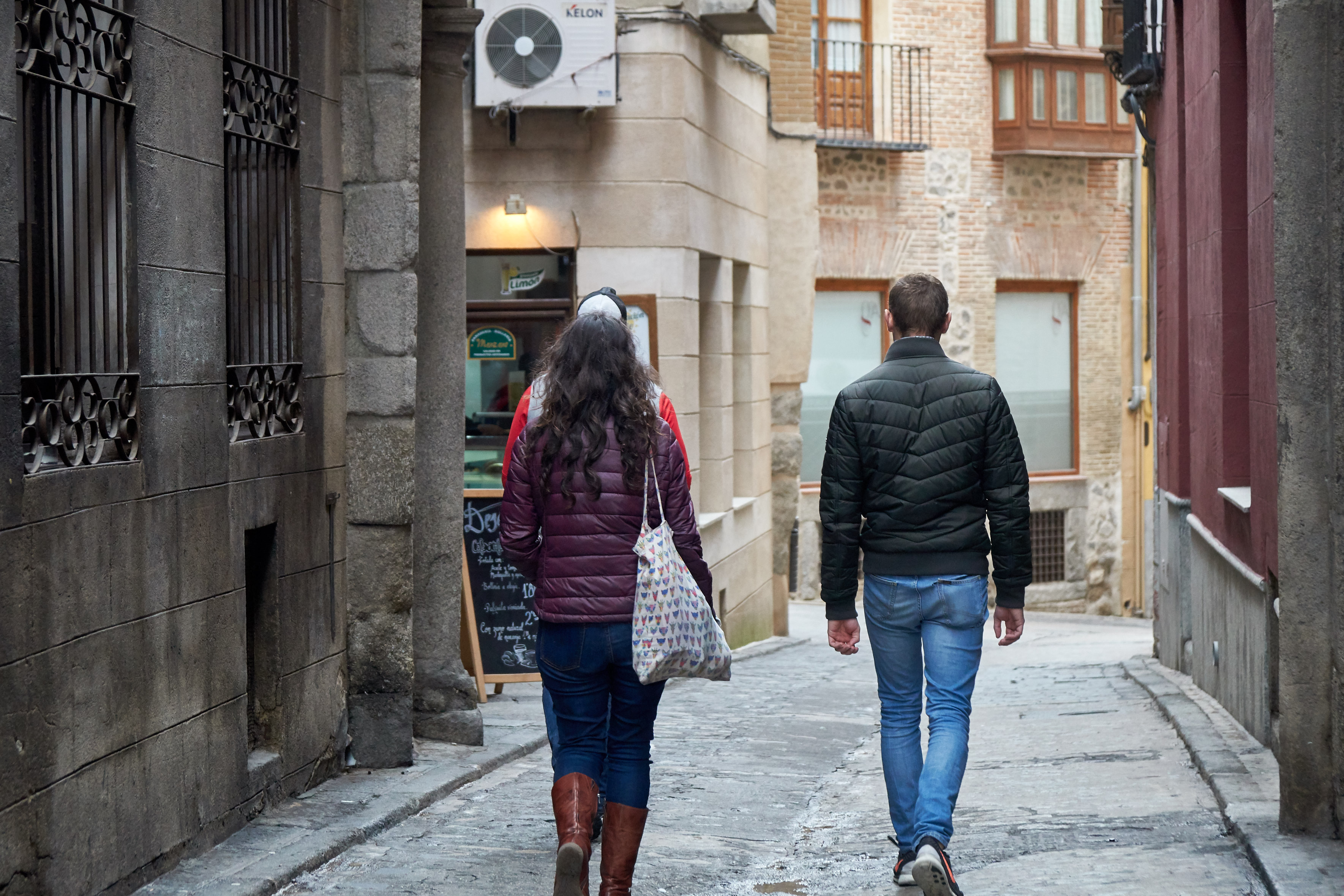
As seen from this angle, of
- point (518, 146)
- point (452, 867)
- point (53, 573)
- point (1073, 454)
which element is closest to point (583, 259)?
point (518, 146)

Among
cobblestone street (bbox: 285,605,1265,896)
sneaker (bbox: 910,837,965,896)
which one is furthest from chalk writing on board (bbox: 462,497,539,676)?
sneaker (bbox: 910,837,965,896)

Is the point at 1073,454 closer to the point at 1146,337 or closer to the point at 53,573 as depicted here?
the point at 1146,337

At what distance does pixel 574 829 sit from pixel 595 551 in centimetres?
80

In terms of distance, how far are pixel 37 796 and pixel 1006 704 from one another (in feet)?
22.6

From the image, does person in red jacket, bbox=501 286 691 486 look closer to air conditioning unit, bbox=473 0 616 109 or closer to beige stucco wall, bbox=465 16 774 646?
beige stucco wall, bbox=465 16 774 646

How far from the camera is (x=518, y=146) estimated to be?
1224 cm

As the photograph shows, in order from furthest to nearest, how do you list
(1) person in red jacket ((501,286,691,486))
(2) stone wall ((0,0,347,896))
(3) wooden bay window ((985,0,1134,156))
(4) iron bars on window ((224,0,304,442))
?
1. (3) wooden bay window ((985,0,1134,156))
2. (4) iron bars on window ((224,0,304,442))
3. (1) person in red jacket ((501,286,691,486))
4. (2) stone wall ((0,0,347,896))

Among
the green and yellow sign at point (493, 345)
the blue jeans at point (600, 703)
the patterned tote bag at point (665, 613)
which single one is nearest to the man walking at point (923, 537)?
the patterned tote bag at point (665, 613)

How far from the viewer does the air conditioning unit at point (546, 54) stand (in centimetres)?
1179

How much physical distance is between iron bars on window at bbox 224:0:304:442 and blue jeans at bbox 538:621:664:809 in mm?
1775

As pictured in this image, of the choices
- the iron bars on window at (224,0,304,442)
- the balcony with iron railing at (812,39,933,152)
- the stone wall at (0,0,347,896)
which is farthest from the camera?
the balcony with iron railing at (812,39,933,152)

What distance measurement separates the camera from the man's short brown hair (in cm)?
530

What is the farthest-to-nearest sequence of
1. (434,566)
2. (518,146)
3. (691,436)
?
(691,436) → (518,146) → (434,566)

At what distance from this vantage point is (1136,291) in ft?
79.0
